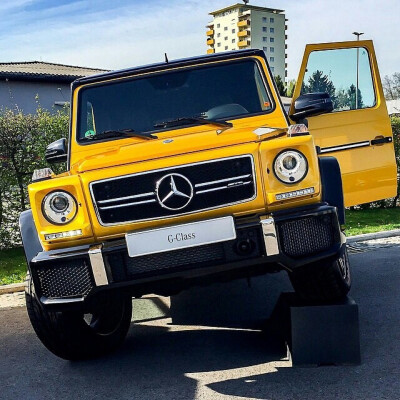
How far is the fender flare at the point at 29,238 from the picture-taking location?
372 cm

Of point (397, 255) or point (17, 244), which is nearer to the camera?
point (397, 255)

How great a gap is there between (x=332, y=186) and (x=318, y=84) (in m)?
2.57

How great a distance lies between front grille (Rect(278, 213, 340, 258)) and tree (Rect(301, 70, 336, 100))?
113 inches

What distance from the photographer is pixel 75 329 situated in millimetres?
4102

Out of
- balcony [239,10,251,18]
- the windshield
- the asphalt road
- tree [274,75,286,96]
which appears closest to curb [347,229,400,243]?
tree [274,75,286,96]

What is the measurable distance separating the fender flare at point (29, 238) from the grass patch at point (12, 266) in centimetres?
349

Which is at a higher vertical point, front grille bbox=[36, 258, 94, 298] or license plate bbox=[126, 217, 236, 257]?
license plate bbox=[126, 217, 236, 257]

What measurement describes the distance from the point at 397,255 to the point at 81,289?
485 cm

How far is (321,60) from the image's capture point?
596cm

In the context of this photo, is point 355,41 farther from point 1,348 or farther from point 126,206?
point 1,348

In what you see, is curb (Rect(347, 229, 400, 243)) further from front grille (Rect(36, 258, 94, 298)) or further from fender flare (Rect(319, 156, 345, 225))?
front grille (Rect(36, 258, 94, 298))

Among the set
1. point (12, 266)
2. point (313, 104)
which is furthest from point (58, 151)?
point (12, 266)

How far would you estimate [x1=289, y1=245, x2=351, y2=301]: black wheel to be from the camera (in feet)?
12.2

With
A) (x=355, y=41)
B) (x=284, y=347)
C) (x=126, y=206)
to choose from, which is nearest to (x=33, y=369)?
(x=126, y=206)
